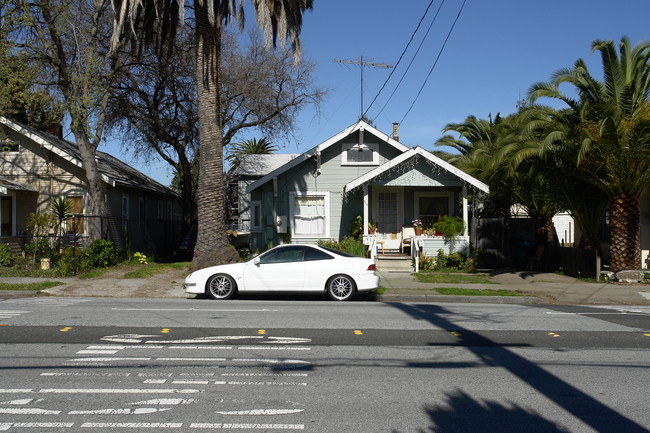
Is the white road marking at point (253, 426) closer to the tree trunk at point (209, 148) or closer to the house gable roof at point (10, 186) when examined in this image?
the tree trunk at point (209, 148)

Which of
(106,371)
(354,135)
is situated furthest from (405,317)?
(354,135)

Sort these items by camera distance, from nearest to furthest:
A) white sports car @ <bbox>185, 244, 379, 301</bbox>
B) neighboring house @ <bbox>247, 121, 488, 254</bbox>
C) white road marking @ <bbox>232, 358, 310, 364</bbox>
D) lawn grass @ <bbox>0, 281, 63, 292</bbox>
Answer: white road marking @ <bbox>232, 358, 310, 364</bbox> < white sports car @ <bbox>185, 244, 379, 301</bbox> < lawn grass @ <bbox>0, 281, 63, 292</bbox> < neighboring house @ <bbox>247, 121, 488, 254</bbox>

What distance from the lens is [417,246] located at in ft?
67.2

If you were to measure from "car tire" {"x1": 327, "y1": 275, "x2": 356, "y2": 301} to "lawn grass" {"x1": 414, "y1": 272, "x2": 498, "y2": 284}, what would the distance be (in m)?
4.24

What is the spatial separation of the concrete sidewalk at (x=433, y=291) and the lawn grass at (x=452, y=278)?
313 mm

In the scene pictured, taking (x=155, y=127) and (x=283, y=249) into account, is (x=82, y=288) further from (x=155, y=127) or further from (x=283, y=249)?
(x=155, y=127)

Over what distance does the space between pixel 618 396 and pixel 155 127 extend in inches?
1047

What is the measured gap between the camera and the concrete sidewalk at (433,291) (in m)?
15.0

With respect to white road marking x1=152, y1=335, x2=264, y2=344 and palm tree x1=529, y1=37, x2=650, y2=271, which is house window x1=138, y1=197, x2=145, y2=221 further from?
white road marking x1=152, y1=335, x2=264, y2=344

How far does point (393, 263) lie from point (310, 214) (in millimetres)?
3817

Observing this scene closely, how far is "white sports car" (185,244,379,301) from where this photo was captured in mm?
14219

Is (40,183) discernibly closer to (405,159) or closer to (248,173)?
(248,173)

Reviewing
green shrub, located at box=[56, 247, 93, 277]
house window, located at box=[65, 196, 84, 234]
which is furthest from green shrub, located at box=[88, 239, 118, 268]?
house window, located at box=[65, 196, 84, 234]

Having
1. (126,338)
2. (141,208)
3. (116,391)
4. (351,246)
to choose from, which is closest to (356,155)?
(351,246)
